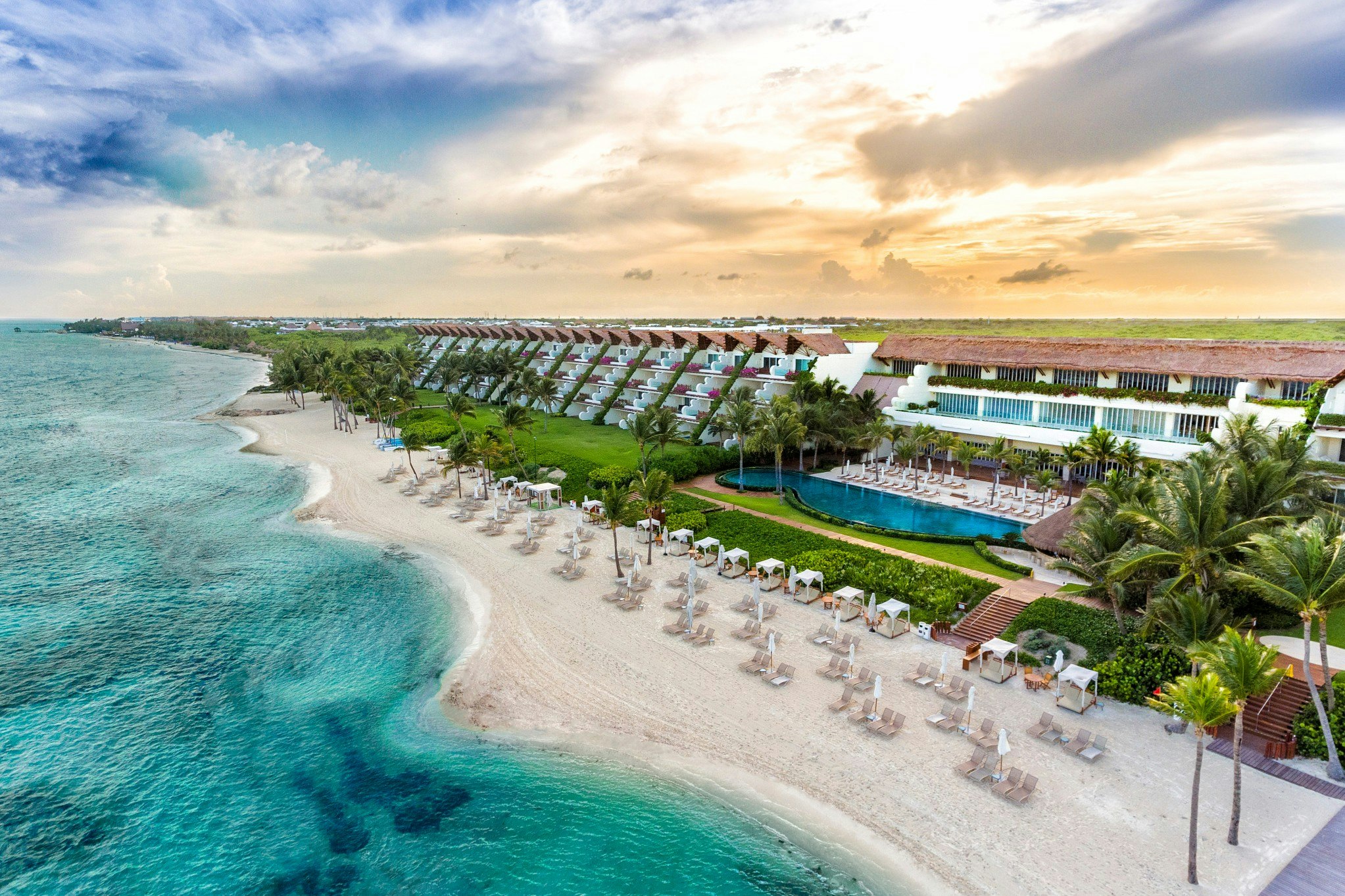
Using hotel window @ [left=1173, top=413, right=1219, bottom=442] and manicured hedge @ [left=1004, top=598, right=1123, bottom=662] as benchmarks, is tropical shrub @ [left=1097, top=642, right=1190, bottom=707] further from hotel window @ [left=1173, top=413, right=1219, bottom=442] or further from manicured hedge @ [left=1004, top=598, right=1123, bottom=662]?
hotel window @ [left=1173, top=413, right=1219, bottom=442]

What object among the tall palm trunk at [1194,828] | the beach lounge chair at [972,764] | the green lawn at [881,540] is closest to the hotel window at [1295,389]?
the green lawn at [881,540]

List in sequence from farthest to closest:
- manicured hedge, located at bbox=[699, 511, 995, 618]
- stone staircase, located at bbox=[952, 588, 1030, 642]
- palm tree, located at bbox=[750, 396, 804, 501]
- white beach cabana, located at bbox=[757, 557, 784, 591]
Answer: palm tree, located at bbox=[750, 396, 804, 501] → white beach cabana, located at bbox=[757, 557, 784, 591] → manicured hedge, located at bbox=[699, 511, 995, 618] → stone staircase, located at bbox=[952, 588, 1030, 642]

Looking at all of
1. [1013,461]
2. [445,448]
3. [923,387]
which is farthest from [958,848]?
[445,448]

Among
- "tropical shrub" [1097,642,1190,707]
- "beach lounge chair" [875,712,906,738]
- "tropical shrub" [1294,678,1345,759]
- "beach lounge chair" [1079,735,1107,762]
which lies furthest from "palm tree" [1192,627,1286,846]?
"beach lounge chair" [875,712,906,738]

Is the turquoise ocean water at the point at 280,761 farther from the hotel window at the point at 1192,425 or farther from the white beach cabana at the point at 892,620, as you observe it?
the hotel window at the point at 1192,425

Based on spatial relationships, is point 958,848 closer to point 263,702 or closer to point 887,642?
point 887,642
